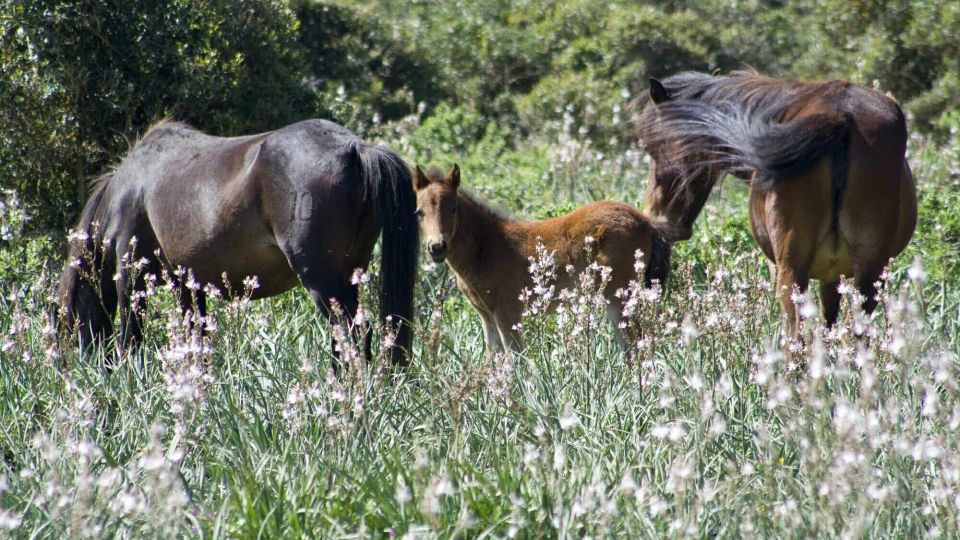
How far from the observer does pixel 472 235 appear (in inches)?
269

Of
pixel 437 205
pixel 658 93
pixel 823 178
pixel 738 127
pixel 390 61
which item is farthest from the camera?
pixel 390 61

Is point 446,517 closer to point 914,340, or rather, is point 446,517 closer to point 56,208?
point 914,340

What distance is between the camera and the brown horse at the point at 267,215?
5961 mm

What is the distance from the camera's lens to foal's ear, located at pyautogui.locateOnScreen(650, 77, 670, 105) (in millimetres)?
6785

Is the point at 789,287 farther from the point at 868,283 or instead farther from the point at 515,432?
the point at 515,432

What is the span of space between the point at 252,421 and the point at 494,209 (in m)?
2.60

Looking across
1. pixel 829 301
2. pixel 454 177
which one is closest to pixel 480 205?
pixel 454 177

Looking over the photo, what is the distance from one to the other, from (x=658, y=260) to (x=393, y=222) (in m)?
1.57

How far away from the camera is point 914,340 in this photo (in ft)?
10.5

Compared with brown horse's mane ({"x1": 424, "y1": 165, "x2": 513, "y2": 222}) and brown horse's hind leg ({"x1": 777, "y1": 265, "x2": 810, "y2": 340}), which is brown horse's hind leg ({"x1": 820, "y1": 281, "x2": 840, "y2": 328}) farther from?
brown horse's mane ({"x1": 424, "y1": 165, "x2": 513, "y2": 222})

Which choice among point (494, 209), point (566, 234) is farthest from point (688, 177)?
point (494, 209)

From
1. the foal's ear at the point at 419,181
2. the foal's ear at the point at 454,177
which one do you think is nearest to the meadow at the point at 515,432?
the foal's ear at the point at 419,181

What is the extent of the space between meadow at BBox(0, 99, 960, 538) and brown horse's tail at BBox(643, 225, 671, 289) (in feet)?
1.71

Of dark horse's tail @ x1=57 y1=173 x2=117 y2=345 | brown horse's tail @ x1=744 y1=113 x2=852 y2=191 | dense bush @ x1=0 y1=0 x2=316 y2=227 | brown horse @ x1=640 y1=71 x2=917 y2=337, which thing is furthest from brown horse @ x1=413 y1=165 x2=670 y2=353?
dense bush @ x1=0 y1=0 x2=316 y2=227
